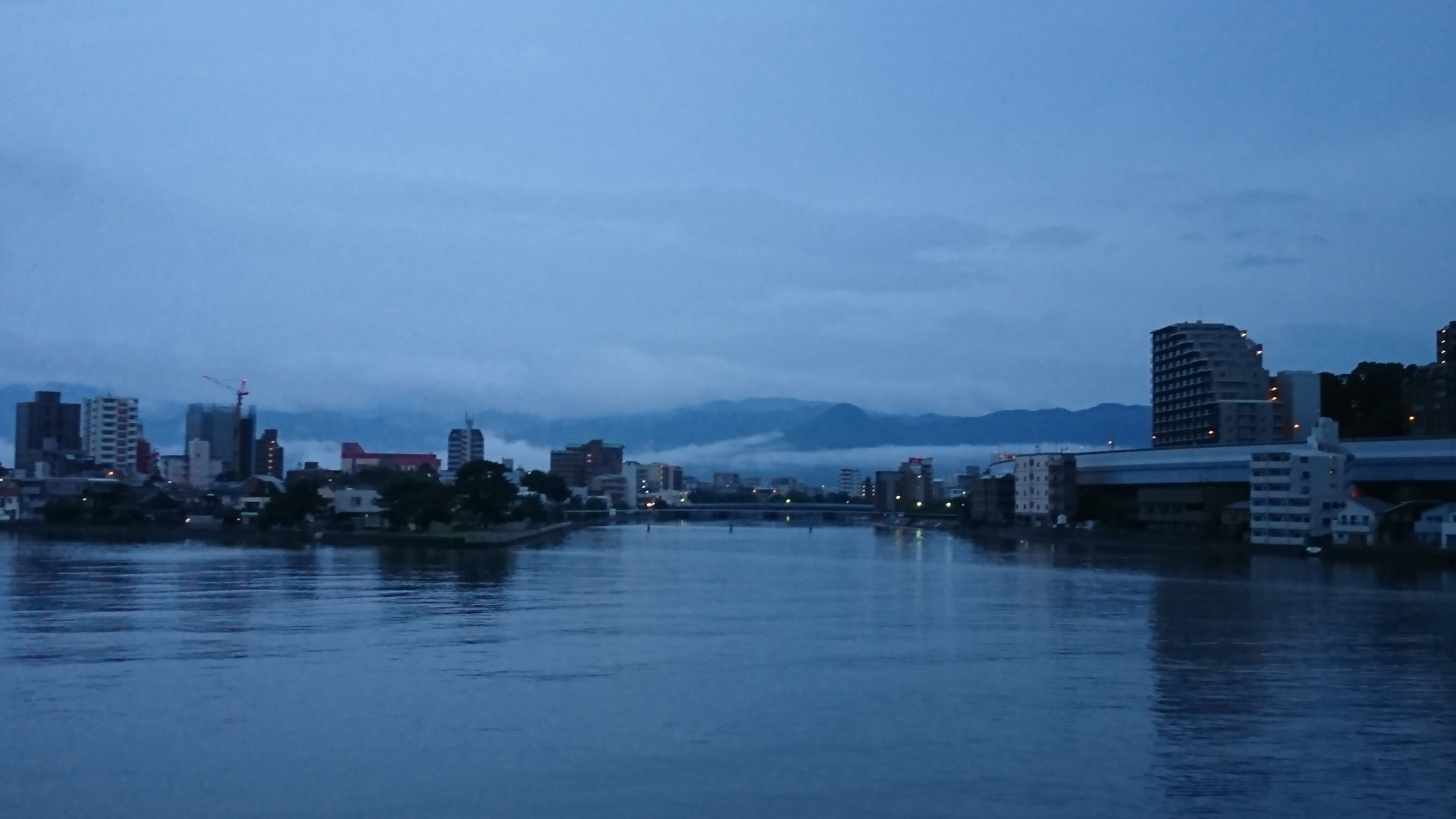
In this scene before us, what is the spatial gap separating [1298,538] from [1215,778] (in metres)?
16.7

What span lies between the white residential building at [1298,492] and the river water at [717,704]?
7.83 meters

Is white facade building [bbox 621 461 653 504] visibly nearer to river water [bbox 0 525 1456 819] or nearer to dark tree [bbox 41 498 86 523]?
dark tree [bbox 41 498 86 523]

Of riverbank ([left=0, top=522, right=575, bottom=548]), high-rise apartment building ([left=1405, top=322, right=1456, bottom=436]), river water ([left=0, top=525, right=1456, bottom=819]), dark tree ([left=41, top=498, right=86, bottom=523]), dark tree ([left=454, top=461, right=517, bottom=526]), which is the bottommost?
river water ([left=0, top=525, right=1456, bottom=819])

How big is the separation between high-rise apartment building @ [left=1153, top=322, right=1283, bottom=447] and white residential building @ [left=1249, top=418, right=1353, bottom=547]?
34.9 feet

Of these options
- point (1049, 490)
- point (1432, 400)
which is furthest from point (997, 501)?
point (1432, 400)

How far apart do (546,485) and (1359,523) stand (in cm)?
2426

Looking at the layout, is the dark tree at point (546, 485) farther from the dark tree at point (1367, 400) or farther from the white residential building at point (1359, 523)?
Answer: the white residential building at point (1359, 523)

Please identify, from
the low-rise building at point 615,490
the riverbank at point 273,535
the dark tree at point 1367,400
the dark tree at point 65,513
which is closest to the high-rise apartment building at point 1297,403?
the dark tree at point 1367,400

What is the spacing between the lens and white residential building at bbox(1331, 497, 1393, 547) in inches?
737

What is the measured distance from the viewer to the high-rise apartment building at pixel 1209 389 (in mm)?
31109

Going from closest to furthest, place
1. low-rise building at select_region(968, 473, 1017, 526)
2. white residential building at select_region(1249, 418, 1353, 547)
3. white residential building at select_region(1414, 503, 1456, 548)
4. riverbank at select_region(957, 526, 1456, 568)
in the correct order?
riverbank at select_region(957, 526, 1456, 568)
white residential building at select_region(1414, 503, 1456, 548)
white residential building at select_region(1249, 418, 1353, 547)
low-rise building at select_region(968, 473, 1017, 526)

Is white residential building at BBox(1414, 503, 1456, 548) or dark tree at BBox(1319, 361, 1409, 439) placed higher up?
dark tree at BBox(1319, 361, 1409, 439)

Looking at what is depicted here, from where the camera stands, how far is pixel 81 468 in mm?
39719

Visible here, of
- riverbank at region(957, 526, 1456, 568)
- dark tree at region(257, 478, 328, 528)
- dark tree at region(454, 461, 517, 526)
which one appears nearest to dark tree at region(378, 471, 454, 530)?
dark tree at region(454, 461, 517, 526)
